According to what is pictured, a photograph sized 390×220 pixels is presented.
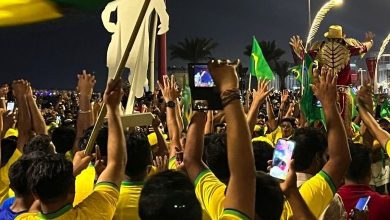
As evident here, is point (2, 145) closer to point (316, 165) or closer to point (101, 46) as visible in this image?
point (316, 165)

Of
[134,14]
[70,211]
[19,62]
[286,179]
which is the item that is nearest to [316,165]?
[286,179]

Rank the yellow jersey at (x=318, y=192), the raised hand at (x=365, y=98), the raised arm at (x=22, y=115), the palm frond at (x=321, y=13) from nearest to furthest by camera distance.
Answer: the yellow jersey at (x=318, y=192)
the raised hand at (x=365, y=98)
the raised arm at (x=22, y=115)
the palm frond at (x=321, y=13)

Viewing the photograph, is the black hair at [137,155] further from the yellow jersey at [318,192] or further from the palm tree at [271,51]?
the palm tree at [271,51]

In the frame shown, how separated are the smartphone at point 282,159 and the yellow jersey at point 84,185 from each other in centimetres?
111

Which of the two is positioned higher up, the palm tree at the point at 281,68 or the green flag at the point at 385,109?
the green flag at the point at 385,109

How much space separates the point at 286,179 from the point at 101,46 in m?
25.7

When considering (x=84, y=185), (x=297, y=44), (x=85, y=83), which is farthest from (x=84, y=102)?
(x=297, y=44)

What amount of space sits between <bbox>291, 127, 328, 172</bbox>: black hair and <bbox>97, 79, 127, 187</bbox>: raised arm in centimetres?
93

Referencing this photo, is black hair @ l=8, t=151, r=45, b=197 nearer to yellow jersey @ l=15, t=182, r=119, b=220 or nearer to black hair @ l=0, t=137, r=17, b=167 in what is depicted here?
yellow jersey @ l=15, t=182, r=119, b=220

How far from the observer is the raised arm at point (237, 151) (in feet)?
7.23

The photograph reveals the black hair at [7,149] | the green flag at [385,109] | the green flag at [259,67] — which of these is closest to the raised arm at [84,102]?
the black hair at [7,149]

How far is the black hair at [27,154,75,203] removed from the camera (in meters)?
2.64

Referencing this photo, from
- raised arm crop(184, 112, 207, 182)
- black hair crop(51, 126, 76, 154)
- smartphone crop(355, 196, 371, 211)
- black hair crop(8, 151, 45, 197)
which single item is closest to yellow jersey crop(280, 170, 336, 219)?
smartphone crop(355, 196, 371, 211)

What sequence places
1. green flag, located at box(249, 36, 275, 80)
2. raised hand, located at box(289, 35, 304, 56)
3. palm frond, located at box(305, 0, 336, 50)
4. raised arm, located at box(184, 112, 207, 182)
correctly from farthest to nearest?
1. palm frond, located at box(305, 0, 336, 50)
2. green flag, located at box(249, 36, 275, 80)
3. raised hand, located at box(289, 35, 304, 56)
4. raised arm, located at box(184, 112, 207, 182)
